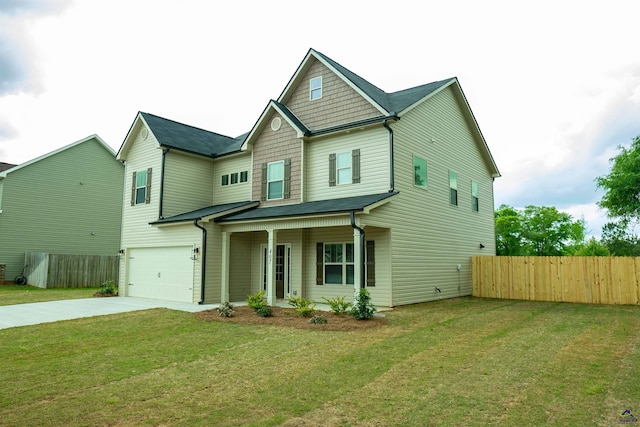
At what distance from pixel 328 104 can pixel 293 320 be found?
325 inches

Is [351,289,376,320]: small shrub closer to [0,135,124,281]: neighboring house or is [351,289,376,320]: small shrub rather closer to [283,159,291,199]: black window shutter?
[283,159,291,199]: black window shutter

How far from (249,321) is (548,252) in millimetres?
30854

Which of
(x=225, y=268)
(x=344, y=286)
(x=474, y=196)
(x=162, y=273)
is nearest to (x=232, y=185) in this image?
(x=162, y=273)

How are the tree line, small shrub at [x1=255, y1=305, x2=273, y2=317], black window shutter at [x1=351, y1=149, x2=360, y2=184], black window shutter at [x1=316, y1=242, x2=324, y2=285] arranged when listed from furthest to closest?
the tree line
black window shutter at [x1=316, y1=242, x2=324, y2=285]
black window shutter at [x1=351, y1=149, x2=360, y2=184]
small shrub at [x1=255, y1=305, x2=273, y2=317]

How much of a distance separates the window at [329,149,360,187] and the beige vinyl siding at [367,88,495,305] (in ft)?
4.48

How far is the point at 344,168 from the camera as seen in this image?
47.9ft

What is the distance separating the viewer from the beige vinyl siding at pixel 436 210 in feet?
45.5

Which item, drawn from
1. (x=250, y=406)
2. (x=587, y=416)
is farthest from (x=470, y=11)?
(x=250, y=406)

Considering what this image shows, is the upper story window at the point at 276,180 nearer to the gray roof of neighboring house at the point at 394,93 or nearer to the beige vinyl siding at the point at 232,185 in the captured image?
the beige vinyl siding at the point at 232,185

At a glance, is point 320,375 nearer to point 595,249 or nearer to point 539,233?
point 595,249

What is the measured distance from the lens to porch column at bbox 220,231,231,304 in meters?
14.6

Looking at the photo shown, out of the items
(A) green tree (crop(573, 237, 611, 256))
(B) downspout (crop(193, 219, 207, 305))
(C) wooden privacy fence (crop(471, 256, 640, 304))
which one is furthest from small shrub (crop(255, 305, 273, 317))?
(A) green tree (crop(573, 237, 611, 256))

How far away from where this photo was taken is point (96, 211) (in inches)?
1082

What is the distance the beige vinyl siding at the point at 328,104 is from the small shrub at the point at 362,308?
20.3ft
